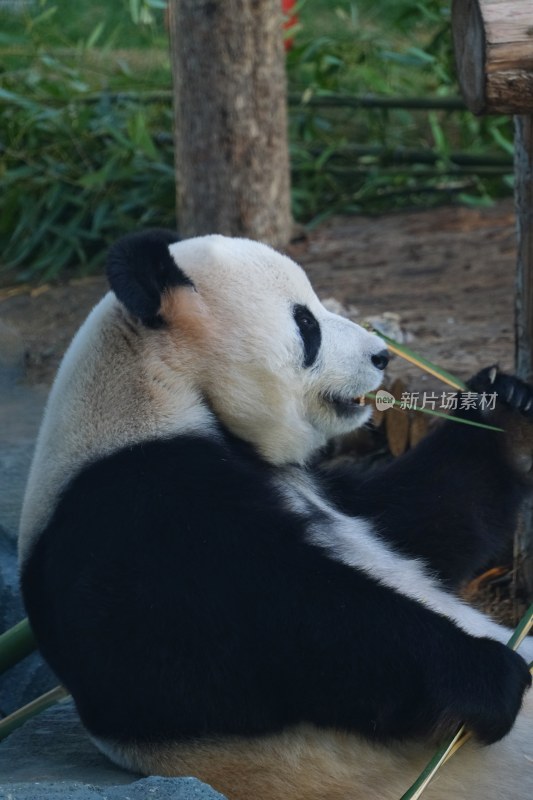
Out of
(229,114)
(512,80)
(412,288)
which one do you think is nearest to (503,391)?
(512,80)

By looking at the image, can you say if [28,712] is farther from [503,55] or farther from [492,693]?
[503,55]

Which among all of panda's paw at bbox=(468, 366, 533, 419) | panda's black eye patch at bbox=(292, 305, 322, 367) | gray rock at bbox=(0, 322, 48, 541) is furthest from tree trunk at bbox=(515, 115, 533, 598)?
gray rock at bbox=(0, 322, 48, 541)

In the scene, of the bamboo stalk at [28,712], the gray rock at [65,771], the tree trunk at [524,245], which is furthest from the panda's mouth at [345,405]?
the bamboo stalk at [28,712]

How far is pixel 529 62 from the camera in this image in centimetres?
214

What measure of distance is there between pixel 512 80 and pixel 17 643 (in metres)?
1.47

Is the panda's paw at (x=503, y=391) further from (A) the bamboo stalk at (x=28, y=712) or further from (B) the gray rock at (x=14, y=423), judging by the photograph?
(B) the gray rock at (x=14, y=423)

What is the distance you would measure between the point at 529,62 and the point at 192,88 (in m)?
2.66

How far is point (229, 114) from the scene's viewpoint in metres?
4.61

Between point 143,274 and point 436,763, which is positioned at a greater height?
point 143,274

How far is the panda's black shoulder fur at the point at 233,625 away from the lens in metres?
1.80

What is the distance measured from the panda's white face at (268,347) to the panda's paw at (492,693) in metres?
0.54

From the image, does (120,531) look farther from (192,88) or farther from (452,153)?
(452,153)

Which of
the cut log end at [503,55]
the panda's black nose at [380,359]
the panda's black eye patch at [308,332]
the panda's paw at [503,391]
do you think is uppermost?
the cut log end at [503,55]

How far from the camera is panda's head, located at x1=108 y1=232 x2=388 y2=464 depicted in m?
2.02
